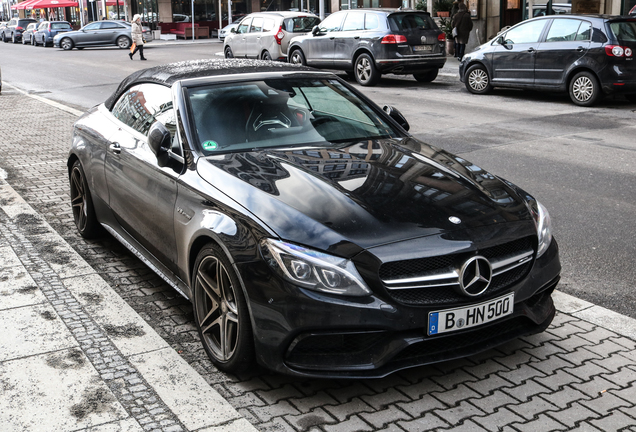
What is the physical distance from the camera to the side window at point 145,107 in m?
4.89

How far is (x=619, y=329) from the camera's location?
4.36 meters

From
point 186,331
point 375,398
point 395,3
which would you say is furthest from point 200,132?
point 395,3

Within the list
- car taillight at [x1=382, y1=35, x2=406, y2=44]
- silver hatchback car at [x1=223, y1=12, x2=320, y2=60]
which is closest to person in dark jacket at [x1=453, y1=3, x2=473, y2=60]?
silver hatchback car at [x1=223, y1=12, x2=320, y2=60]

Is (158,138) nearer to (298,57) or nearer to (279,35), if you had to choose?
(298,57)

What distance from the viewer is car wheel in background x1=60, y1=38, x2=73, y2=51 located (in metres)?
41.8

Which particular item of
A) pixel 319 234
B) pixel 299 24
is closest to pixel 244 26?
pixel 299 24

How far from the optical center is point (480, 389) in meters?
3.66

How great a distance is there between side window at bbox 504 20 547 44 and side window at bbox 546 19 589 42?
304 millimetres

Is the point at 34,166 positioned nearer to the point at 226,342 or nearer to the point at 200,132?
the point at 200,132

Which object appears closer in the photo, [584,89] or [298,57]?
[584,89]

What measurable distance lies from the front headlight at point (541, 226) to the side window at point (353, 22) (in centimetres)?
1510

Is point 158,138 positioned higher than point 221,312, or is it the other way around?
point 158,138

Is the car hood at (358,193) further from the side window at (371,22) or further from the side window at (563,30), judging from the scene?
the side window at (371,22)

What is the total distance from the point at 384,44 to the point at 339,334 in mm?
15072
